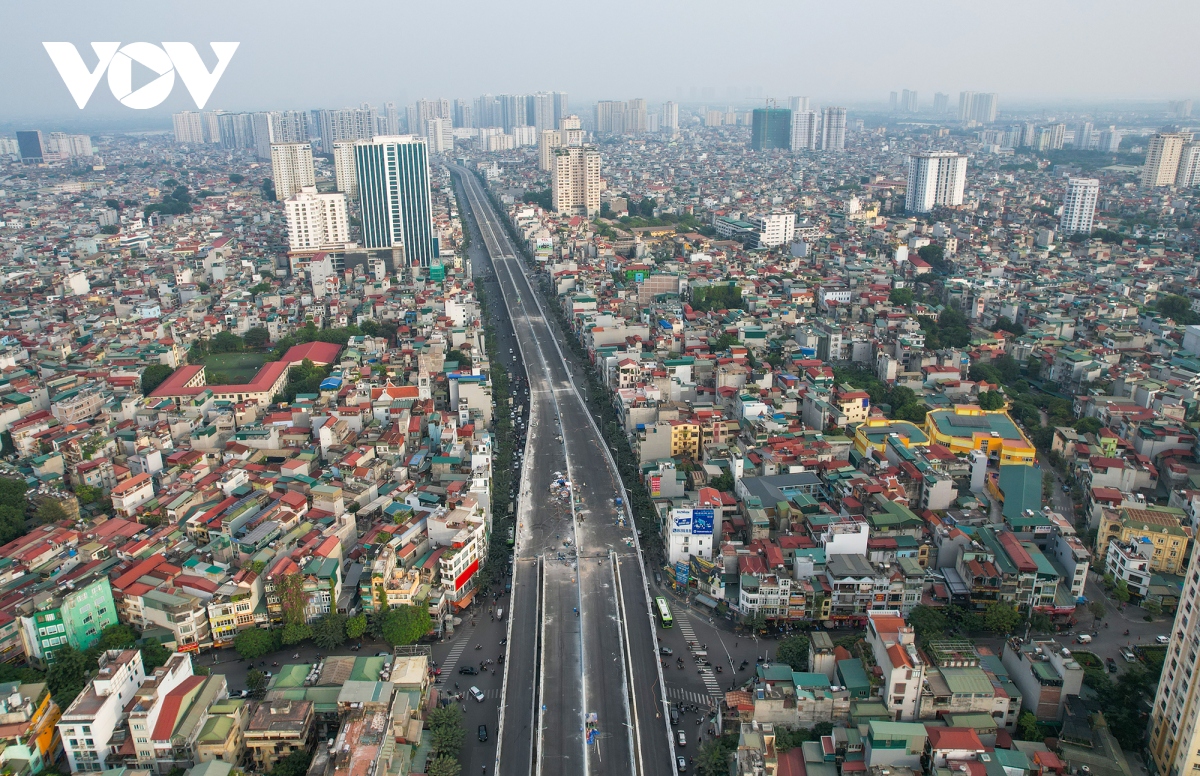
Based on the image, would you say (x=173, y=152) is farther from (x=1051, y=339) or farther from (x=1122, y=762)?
(x=1122, y=762)

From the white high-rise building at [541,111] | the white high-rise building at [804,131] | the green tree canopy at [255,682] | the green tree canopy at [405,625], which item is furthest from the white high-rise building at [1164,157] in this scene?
the white high-rise building at [541,111]

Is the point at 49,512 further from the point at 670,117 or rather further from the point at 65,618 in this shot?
the point at 670,117

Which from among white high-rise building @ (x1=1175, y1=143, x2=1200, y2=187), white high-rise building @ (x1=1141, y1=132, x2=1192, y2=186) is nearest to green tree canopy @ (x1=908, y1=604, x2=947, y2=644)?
white high-rise building @ (x1=1141, y1=132, x2=1192, y2=186)

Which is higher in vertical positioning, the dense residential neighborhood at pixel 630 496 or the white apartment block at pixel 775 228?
the white apartment block at pixel 775 228

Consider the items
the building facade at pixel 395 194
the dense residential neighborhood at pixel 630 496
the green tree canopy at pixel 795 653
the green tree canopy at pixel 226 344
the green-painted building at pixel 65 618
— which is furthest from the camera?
the building facade at pixel 395 194

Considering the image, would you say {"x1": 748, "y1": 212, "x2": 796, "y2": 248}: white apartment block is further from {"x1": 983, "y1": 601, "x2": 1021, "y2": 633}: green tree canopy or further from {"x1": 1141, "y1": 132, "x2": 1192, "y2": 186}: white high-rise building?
{"x1": 983, "y1": 601, "x2": 1021, "y2": 633}: green tree canopy

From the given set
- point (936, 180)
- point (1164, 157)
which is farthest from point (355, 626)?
point (1164, 157)

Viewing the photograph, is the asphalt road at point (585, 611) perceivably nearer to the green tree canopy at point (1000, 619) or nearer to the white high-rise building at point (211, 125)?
the green tree canopy at point (1000, 619)
